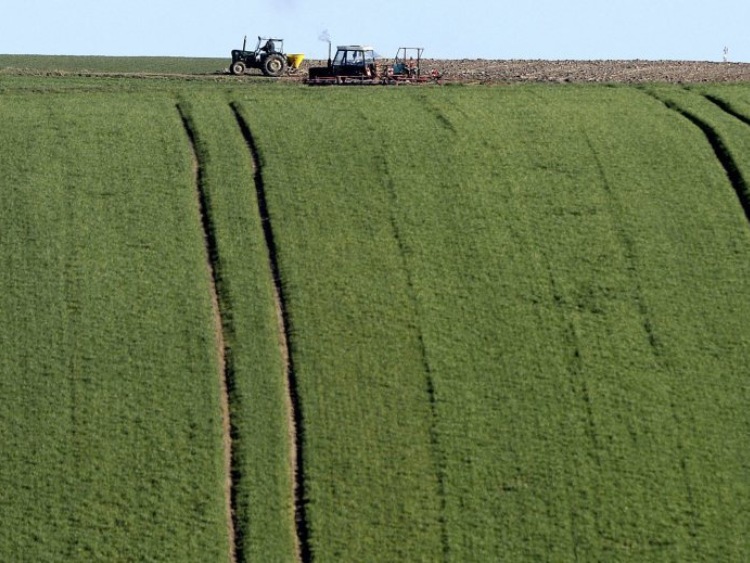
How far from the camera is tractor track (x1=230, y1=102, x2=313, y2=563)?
30828 mm

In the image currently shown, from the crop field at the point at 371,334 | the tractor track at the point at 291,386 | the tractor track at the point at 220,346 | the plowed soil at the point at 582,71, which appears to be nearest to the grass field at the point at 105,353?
the crop field at the point at 371,334

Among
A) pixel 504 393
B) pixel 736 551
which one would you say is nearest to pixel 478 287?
pixel 504 393

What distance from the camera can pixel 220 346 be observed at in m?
34.7

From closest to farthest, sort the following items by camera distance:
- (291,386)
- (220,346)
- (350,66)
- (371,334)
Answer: (291,386) < (220,346) < (371,334) < (350,66)

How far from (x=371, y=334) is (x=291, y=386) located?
277cm

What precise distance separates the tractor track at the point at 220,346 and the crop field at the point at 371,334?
0.35 feet

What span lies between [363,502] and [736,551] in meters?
8.74

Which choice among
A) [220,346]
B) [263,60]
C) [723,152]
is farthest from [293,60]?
[220,346]

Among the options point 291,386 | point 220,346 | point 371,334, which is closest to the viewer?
point 291,386

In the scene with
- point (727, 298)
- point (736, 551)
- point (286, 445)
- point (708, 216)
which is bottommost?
point (736, 551)

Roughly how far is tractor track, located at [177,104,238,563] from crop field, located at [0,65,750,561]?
0.35 ft

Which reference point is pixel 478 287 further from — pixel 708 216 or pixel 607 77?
pixel 607 77

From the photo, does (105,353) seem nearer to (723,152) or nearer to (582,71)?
(723,152)

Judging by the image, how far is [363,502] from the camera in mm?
31484
